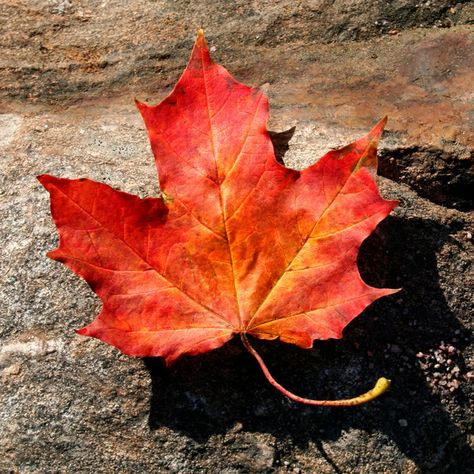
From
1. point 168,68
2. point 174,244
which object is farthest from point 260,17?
point 174,244

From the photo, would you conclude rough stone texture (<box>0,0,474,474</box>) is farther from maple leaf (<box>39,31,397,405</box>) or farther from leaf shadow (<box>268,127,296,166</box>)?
maple leaf (<box>39,31,397,405</box>)

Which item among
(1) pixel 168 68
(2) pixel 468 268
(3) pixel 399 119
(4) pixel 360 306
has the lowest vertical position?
(2) pixel 468 268

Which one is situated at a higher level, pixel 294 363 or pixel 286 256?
pixel 286 256

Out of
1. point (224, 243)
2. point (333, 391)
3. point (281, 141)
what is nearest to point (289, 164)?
point (281, 141)

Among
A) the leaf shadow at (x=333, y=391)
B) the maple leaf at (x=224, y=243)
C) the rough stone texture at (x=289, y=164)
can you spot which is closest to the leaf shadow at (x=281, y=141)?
the rough stone texture at (x=289, y=164)

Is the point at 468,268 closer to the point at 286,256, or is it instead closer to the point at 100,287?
the point at 286,256

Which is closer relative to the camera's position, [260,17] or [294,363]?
[294,363]

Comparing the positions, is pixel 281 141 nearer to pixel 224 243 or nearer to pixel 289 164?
pixel 289 164
